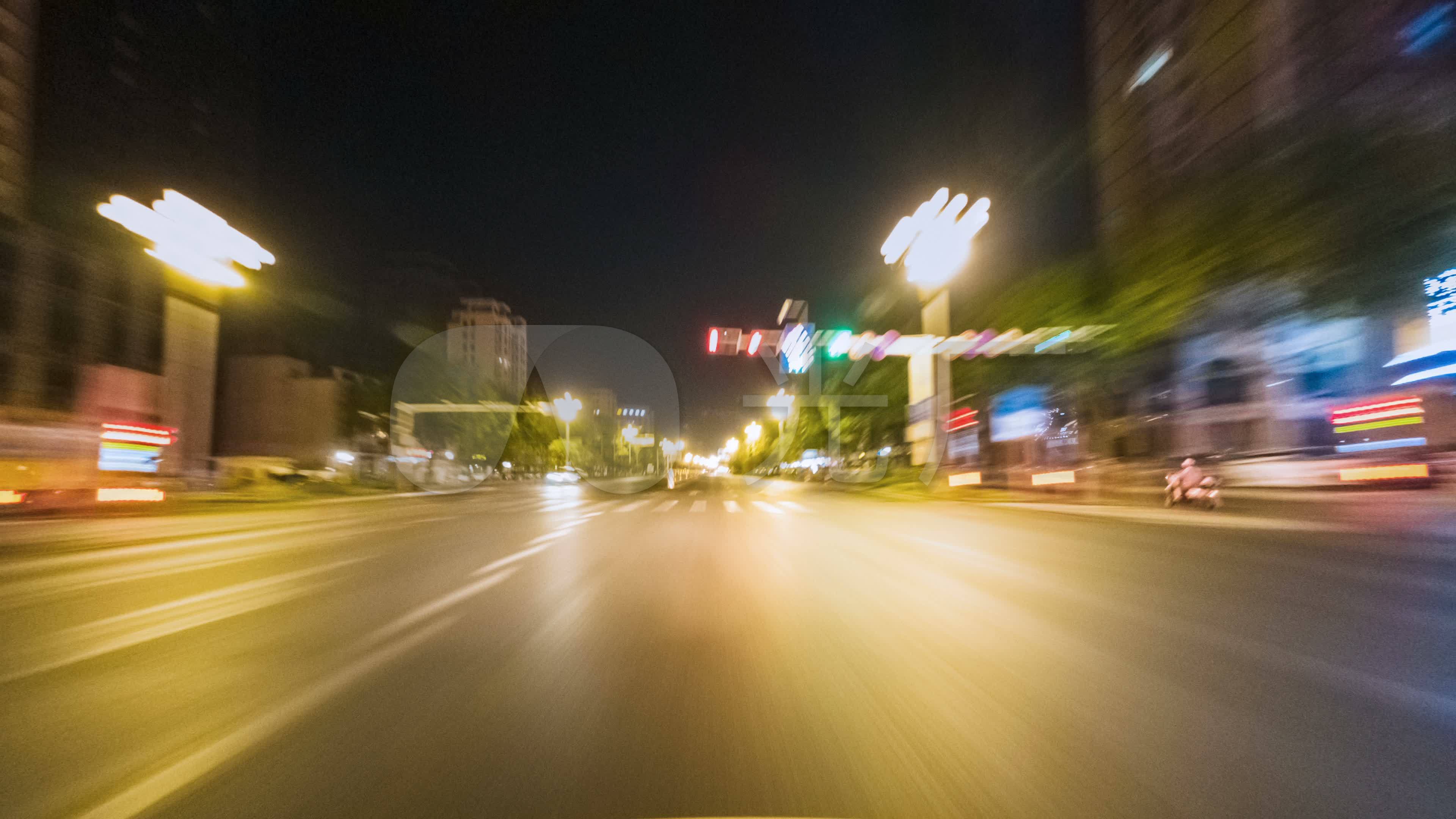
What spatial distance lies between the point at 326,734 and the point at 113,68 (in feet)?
124

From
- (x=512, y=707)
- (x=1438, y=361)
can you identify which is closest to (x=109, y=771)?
(x=512, y=707)

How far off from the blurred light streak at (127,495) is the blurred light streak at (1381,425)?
33785 millimetres

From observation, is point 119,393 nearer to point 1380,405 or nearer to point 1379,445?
point 1379,445

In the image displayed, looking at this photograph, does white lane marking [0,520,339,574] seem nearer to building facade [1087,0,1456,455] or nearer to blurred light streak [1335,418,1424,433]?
building facade [1087,0,1456,455]

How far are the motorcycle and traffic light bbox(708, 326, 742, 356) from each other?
38.0ft

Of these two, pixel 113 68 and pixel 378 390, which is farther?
pixel 378 390

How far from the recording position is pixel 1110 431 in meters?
26.9

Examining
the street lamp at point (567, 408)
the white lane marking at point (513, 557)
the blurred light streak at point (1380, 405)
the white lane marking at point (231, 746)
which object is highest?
the street lamp at point (567, 408)

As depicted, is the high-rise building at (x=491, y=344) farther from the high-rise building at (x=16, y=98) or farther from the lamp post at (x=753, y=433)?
the lamp post at (x=753, y=433)

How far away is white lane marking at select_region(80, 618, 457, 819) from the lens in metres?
2.69

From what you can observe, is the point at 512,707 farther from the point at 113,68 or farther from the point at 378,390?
the point at 378,390

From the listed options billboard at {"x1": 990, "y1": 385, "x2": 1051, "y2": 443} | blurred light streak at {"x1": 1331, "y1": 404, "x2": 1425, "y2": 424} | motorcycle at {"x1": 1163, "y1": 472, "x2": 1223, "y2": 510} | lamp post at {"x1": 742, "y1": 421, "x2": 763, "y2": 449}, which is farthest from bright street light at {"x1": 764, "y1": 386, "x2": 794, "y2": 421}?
motorcycle at {"x1": 1163, "y1": 472, "x2": 1223, "y2": 510}

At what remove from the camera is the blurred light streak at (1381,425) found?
1981 centimetres

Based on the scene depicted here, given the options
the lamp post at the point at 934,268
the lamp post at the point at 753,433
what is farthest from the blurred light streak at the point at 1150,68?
the lamp post at the point at 753,433
